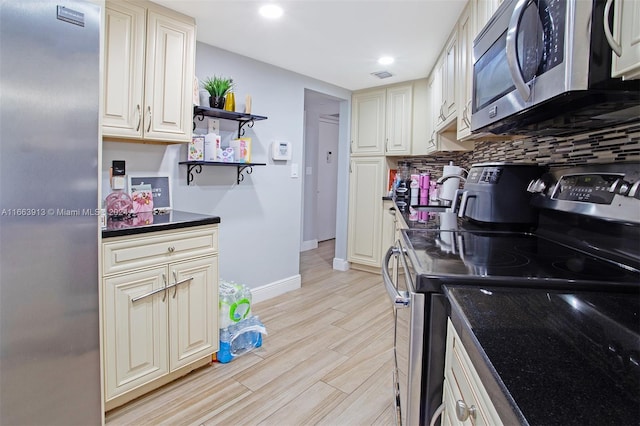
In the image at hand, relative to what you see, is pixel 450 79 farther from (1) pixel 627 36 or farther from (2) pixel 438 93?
(1) pixel 627 36

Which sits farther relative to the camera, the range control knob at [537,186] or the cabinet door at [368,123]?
the cabinet door at [368,123]

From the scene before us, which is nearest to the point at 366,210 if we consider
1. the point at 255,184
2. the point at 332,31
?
the point at 255,184

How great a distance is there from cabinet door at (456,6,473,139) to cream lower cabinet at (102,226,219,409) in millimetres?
1581

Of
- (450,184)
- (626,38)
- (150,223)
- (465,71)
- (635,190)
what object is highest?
(465,71)

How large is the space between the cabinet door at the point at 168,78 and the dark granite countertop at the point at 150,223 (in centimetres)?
48

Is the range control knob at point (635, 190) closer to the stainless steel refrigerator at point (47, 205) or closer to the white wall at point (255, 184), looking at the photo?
the stainless steel refrigerator at point (47, 205)

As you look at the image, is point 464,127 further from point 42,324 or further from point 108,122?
point 42,324

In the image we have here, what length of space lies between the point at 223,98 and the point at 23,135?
1.51 m

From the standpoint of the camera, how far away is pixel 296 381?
201 cm

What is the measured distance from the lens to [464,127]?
2.06 m

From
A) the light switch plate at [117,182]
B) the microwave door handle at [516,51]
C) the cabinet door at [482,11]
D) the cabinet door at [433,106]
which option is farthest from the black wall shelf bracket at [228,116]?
the microwave door handle at [516,51]

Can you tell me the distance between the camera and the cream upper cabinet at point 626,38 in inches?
25.1

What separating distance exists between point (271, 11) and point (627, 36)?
77.3 inches

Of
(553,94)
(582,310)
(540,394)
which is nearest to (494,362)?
(540,394)
